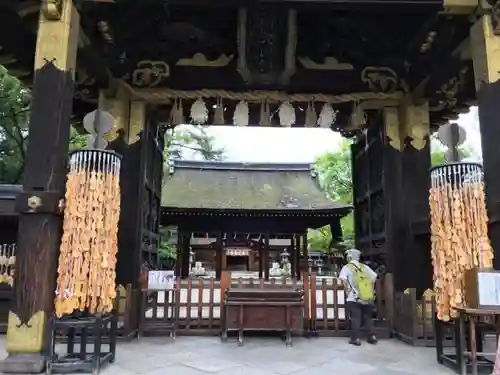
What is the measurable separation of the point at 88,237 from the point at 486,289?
12.3ft

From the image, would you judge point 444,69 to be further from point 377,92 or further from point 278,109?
point 278,109

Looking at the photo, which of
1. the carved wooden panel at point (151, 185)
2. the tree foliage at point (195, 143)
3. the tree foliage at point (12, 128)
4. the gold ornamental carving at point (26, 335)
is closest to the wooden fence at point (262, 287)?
the carved wooden panel at point (151, 185)

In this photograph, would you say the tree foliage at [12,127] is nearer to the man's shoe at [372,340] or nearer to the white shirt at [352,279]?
the white shirt at [352,279]

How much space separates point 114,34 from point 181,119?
6.47 feet

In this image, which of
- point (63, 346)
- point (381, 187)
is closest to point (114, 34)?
point (63, 346)

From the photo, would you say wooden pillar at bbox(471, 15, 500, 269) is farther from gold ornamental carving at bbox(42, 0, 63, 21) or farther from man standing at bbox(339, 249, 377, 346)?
gold ornamental carving at bbox(42, 0, 63, 21)

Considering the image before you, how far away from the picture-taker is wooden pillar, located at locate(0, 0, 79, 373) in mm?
4051

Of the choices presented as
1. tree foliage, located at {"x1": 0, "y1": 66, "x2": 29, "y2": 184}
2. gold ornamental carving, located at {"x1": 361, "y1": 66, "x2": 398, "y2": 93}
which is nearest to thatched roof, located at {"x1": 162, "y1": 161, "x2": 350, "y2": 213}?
tree foliage, located at {"x1": 0, "y1": 66, "x2": 29, "y2": 184}

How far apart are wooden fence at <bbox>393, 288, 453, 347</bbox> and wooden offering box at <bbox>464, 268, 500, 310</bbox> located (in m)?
1.89

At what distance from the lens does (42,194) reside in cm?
424

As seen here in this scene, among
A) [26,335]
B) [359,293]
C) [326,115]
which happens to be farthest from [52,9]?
[359,293]

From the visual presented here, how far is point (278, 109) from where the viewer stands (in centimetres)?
742

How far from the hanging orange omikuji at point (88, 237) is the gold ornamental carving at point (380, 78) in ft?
14.2

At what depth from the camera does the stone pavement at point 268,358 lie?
4.34 m
